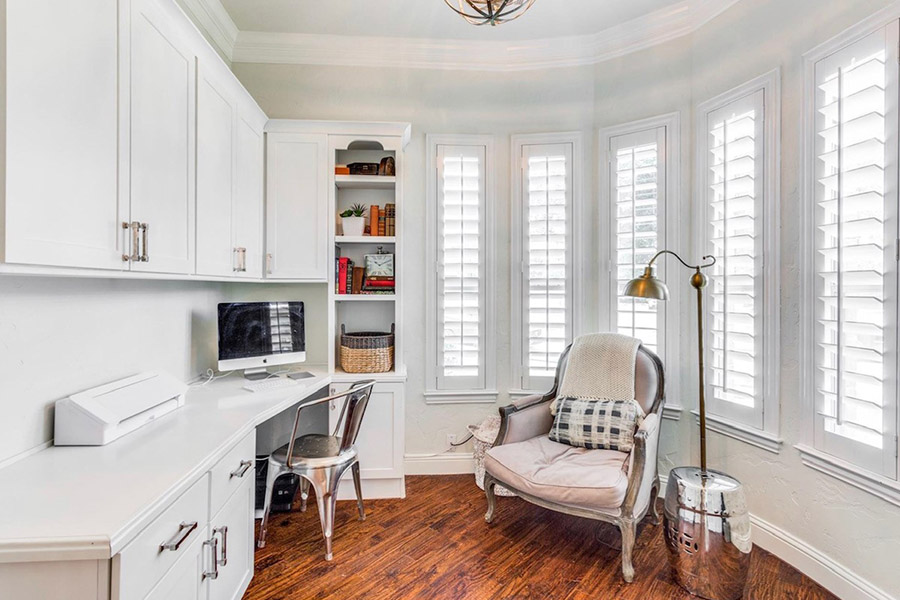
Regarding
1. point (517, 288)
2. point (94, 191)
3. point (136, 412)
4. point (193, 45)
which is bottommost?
point (136, 412)

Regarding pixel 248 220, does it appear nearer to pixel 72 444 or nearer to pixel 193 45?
pixel 193 45

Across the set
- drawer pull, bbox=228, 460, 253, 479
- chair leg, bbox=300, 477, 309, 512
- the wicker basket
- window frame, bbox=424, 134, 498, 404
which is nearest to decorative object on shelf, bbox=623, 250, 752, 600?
window frame, bbox=424, 134, 498, 404

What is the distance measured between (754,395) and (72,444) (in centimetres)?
297

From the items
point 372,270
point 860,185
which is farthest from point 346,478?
point 860,185

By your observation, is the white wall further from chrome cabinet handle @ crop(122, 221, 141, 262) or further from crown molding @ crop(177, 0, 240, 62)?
crown molding @ crop(177, 0, 240, 62)

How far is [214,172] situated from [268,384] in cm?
114

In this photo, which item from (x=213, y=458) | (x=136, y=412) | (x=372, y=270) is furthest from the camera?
(x=372, y=270)

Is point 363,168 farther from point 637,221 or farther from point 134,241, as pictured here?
point 637,221

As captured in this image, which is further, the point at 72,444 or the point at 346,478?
the point at 346,478

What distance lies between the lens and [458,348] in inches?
120

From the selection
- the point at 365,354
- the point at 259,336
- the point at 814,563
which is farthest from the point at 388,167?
the point at 814,563

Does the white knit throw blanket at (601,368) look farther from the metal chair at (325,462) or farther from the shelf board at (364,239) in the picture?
the shelf board at (364,239)

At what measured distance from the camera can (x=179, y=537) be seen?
1217 millimetres

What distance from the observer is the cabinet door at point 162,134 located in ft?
4.82
